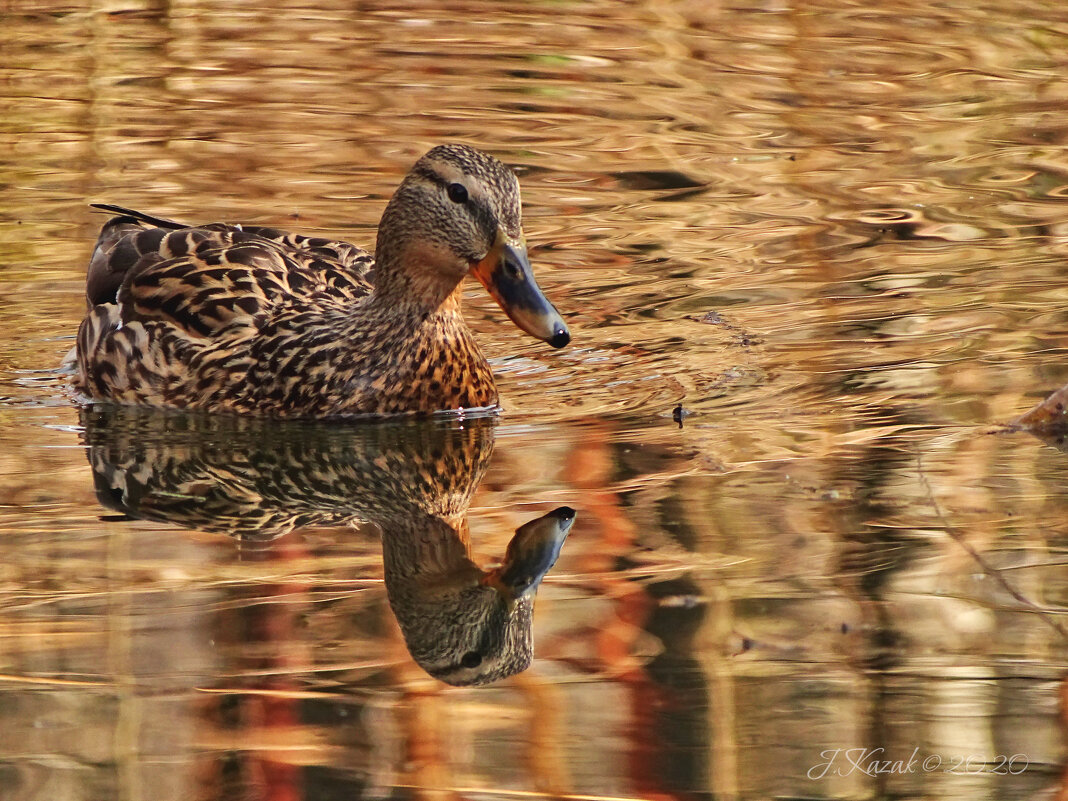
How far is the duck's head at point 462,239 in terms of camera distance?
751cm

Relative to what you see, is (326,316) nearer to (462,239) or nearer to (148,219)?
(462,239)

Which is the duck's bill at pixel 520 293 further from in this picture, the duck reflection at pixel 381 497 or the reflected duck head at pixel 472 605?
the reflected duck head at pixel 472 605

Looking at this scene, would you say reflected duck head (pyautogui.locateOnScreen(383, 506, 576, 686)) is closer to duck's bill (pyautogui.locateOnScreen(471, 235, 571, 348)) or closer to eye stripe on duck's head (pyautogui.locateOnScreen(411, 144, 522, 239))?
duck's bill (pyautogui.locateOnScreen(471, 235, 571, 348))

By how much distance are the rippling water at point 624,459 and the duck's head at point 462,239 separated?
578 mm

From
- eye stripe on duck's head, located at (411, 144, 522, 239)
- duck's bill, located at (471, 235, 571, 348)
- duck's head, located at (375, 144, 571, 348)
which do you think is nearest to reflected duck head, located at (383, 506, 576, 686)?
duck's bill, located at (471, 235, 571, 348)

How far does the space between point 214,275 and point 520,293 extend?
5.42 feet

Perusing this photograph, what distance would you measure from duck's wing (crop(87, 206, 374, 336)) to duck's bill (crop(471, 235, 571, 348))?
Answer: 1.12 m

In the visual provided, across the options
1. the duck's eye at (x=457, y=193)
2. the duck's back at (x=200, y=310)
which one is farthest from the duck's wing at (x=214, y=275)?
the duck's eye at (x=457, y=193)

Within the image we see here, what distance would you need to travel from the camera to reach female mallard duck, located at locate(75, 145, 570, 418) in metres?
7.77

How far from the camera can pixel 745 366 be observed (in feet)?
28.1

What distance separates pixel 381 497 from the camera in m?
6.91

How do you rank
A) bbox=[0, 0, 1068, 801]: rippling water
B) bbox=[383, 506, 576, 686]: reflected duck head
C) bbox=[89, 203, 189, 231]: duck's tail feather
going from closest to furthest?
1. bbox=[0, 0, 1068, 801]: rippling water
2. bbox=[383, 506, 576, 686]: reflected duck head
3. bbox=[89, 203, 189, 231]: duck's tail feather

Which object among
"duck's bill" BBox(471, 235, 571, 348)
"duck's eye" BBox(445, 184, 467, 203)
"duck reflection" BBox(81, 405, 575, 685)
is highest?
"duck's eye" BBox(445, 184, 467, 203)

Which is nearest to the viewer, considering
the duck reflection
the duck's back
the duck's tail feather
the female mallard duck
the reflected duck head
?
the reflected duck head
